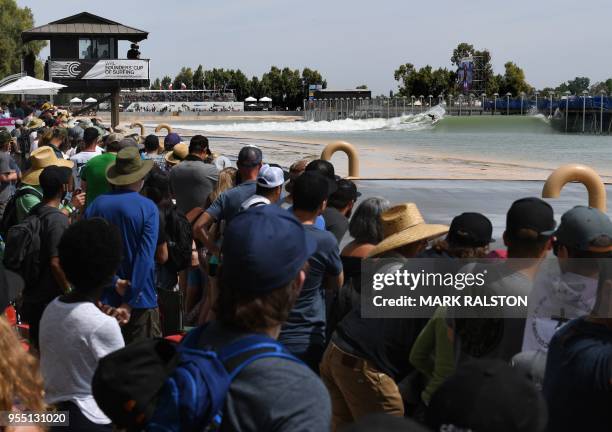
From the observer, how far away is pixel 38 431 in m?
2.50

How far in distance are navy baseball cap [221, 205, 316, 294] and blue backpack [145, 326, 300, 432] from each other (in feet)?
0.67

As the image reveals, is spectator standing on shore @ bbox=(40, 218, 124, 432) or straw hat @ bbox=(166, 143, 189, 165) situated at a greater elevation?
straw hat @ bbox=(166, 143, 189, 165)

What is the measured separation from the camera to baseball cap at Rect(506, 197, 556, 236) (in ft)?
11.5

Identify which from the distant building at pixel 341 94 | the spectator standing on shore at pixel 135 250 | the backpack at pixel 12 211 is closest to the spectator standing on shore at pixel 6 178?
the backpack at pixel 12 211

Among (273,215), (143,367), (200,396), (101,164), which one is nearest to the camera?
(200,396)

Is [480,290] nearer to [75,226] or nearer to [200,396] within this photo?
[200,396]

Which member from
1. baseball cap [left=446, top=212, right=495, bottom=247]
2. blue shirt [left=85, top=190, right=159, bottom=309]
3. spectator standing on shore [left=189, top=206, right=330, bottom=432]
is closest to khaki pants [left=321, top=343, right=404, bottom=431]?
baseball cap [left=446, top=212, right=495, bottom=247]

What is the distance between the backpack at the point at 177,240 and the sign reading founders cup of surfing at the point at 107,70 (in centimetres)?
3830

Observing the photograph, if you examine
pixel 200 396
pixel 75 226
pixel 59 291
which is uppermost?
pixel 75 226

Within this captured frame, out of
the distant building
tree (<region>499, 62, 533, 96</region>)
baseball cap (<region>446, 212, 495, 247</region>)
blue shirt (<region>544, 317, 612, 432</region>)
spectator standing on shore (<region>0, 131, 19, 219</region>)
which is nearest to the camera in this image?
blue shirt (<region>544, 317, 612, 432</region>)

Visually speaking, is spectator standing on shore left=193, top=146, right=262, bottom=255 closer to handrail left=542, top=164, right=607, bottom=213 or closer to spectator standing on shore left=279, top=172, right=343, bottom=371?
spectator standing on shore left=279, top=172, right=343, bottom=371

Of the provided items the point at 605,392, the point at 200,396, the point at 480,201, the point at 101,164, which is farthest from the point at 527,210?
the point at 480,201

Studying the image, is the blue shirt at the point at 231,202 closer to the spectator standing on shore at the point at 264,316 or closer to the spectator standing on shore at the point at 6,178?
the spectator standing on shore at the point at 264,316

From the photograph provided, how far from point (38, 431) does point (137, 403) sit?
48 cm
